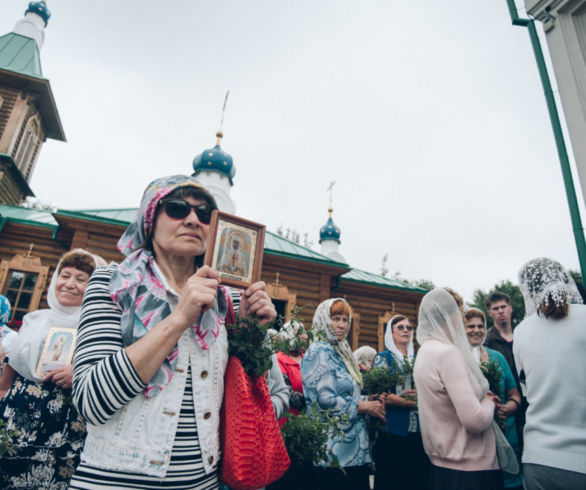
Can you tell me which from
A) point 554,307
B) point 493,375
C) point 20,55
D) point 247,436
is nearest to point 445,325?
point 554,307

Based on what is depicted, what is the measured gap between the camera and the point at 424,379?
8.26ft

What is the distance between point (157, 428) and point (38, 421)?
1388 millimetres

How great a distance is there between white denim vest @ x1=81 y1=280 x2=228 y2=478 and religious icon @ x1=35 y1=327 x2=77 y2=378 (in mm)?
1167

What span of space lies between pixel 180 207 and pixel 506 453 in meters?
2.62

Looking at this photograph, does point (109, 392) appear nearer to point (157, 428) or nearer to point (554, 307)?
point (157, 428)

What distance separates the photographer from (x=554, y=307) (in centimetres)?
242

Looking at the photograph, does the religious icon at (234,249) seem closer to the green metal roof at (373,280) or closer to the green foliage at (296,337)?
the green foliage at (296,337)

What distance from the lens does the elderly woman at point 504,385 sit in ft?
10.1

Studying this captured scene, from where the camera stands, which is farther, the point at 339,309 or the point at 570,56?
the point at 339,309

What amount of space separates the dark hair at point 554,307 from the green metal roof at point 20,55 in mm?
19783

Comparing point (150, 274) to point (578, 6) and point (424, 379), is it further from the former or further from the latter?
point (578, 6)

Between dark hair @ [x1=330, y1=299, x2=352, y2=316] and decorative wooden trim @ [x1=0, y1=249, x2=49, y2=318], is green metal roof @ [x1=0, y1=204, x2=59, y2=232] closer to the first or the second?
decorative wooden trim @ [x1=0, y1=249, x2=49, y2=318]

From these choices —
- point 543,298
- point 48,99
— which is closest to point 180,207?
point 543,298

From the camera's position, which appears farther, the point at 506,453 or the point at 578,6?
the point at 578,6
